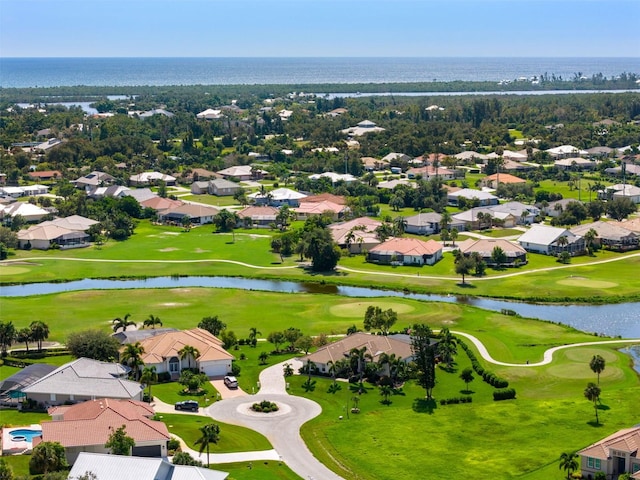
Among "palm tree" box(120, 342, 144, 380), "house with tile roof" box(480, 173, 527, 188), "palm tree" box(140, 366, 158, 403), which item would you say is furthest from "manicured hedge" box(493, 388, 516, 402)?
"house with tile roof" box(480, 173, 527, 188)

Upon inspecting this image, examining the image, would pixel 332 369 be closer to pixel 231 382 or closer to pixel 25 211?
pixel 231 382

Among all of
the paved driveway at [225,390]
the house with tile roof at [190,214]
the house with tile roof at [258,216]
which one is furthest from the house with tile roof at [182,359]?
the house with tile roof at [190,214]

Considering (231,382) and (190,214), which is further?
(190,214)

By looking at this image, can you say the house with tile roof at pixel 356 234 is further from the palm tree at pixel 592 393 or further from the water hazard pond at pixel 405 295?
the palm tree at pixel 592 393

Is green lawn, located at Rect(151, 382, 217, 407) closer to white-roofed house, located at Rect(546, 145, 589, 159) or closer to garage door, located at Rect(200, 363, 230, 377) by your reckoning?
garage door, located at Rect(200, 363, 230, 377)

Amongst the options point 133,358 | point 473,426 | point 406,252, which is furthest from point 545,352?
point 406,252
